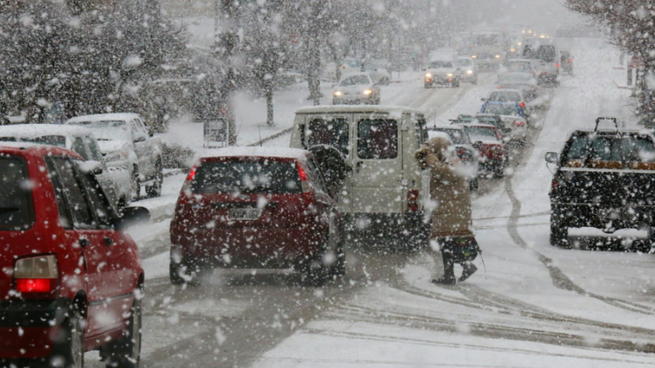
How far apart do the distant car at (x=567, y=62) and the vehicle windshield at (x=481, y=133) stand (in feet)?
144

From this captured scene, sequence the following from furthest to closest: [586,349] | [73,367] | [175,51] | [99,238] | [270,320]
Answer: [175,51], [270,320], [586,349], [99,238], [73,367]

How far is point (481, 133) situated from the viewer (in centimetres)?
3006

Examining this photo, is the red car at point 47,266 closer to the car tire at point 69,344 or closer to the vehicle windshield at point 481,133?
the car tire at point 69,344

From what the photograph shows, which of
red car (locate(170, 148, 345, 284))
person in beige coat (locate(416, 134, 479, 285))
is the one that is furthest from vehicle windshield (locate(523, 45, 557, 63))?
red car (locate(170, 148, 345, 284))

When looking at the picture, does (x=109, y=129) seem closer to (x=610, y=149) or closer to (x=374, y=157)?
(x=374, y=157)

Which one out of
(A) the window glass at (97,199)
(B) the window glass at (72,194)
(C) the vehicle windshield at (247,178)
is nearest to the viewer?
(B) the window glass at (72,194)

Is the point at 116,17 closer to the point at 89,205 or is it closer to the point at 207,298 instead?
the point at 207,298

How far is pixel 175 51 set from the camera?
33.9m

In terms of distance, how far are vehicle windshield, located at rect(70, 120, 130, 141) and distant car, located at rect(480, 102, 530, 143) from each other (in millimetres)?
17747

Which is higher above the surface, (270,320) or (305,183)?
(305,183)

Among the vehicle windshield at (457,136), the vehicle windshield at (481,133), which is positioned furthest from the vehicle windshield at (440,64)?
the vehicle windshield at (457,136)

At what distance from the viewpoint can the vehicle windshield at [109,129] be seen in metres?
21.8

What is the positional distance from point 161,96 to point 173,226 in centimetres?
2592

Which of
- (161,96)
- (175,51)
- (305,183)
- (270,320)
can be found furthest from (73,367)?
(161,96)
